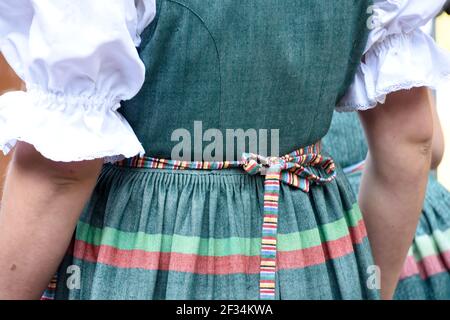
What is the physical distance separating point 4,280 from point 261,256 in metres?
0.35

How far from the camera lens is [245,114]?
3.28ft

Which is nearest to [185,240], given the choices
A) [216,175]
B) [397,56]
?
[216,175]

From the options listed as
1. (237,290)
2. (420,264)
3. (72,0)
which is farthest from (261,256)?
(420,264)

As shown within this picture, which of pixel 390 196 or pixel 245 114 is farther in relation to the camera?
pixel 390 196

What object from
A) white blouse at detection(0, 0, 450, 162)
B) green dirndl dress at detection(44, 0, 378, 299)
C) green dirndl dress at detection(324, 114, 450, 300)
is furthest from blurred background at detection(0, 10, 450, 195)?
white blouse at detection(0, 0, 450, 162)

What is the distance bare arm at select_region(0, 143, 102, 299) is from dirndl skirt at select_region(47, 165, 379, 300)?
0.09 metres

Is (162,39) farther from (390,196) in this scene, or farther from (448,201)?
(448,201)

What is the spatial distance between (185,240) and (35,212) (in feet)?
0.67

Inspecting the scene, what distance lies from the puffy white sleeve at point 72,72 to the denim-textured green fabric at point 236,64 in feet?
0.14

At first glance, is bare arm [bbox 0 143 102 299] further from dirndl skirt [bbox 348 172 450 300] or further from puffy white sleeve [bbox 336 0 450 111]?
dirndl skirt [bbox 348 172 450 300]

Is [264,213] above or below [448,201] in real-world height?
below

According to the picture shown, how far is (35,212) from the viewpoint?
0.92m

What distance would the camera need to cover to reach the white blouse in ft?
2.81

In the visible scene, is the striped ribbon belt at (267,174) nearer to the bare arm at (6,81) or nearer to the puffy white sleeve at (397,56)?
the puffy white sleeve at (397,56)
